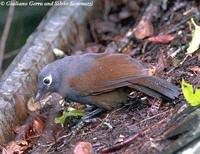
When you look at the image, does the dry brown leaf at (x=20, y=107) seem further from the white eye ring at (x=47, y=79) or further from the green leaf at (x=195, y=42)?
the green leaf at (x=195, y=42)

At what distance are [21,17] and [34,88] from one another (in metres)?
2.42

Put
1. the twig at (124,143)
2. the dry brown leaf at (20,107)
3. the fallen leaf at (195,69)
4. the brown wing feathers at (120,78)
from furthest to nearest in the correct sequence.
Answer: the dry brown leaf at (20,107), the fallen leaf at (195,69), the brown wing feathers at (120,78), the twig at (124,143)

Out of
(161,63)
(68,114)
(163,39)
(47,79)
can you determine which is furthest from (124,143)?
(163,39)

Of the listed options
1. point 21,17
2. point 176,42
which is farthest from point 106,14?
point 176,42

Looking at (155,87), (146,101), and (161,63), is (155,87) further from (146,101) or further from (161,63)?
(161,63)

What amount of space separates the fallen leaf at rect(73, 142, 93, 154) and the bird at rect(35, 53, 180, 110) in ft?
2.19

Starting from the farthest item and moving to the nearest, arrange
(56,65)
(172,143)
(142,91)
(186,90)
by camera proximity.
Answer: (56,65), (142,91), (186,90), (172,143)

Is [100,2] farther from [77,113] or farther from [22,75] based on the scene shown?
[77,113]

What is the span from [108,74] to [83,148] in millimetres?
783

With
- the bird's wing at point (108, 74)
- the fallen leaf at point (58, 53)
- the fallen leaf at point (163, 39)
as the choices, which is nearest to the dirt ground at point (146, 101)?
the fallen leaf at point (163, 39)

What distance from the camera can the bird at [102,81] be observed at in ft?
16.5

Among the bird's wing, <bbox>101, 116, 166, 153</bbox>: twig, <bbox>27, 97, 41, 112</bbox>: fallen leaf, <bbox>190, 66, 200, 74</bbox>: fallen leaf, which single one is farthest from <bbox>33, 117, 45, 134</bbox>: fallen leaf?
<bbox>190, 66, 200, 74</bbox>: fallen leaf

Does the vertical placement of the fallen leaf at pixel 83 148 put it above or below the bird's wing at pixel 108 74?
below

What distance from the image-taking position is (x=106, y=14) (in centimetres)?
771
